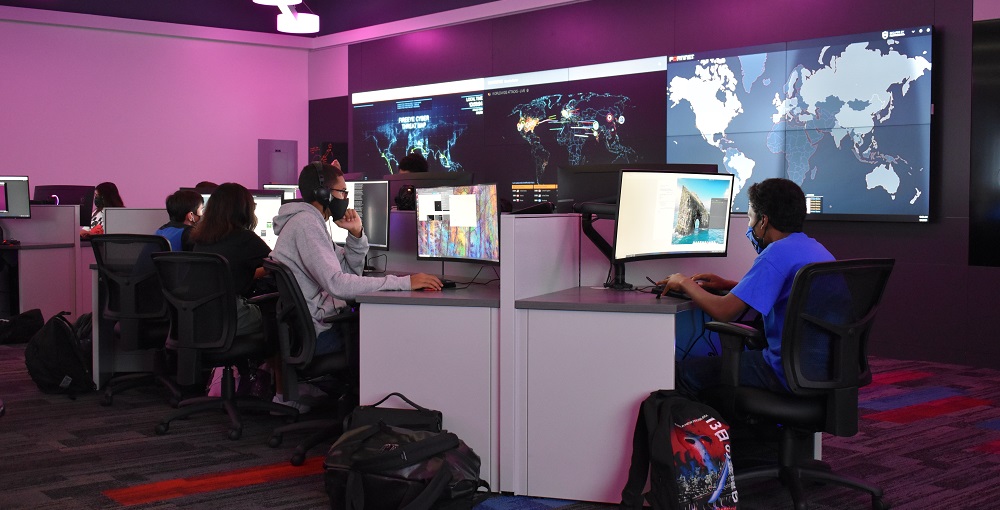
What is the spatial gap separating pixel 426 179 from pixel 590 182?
4.33 feet

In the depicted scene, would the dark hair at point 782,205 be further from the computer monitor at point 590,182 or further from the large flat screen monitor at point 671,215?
the computer monitor at point 590,182

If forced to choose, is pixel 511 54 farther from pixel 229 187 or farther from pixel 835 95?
pixel 229 187

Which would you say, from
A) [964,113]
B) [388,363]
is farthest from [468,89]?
[388,363]

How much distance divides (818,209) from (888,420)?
211cm

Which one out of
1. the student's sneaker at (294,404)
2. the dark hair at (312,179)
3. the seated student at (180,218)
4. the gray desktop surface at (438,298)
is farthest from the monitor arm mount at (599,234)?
the seated student at (180,218)

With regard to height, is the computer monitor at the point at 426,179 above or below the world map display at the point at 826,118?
below

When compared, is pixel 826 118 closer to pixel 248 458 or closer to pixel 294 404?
pixel 294 404

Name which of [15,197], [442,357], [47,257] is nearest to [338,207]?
[442,357]

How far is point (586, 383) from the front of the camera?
3332 millimetres

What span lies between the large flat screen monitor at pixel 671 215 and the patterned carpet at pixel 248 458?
0.99m

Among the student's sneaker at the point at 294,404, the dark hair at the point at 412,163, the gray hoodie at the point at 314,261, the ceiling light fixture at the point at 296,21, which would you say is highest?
the ceiling light fixture at the point at 296,21

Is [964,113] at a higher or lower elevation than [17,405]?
higher

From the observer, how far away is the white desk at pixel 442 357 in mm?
3465

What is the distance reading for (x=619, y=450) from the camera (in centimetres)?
329
